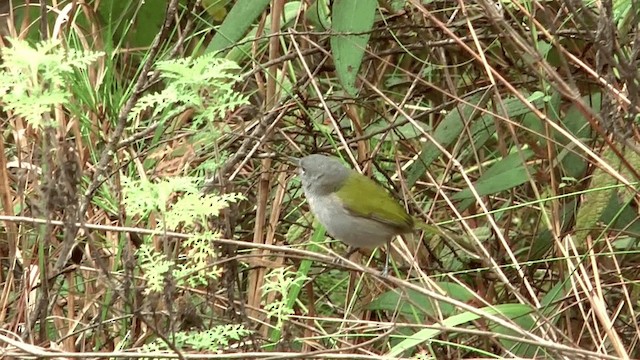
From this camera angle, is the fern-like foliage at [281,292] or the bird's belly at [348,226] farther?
the bird's belly at [348,226]

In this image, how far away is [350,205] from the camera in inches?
117

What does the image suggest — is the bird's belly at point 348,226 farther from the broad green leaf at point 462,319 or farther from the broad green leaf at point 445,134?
the broad green leaf at point 462,319

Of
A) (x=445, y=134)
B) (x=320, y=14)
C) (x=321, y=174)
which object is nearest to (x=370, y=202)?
(x=321, y=174)

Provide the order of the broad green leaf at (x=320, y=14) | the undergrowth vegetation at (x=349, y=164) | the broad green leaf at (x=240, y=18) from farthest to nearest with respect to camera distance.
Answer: the broad green leaf at (x=320, y=14)
the broad green leaf at (x=240, y=18)
the undergrowth vegetation at (x=349, y=164)

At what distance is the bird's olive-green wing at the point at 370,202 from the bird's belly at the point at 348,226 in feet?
0.08

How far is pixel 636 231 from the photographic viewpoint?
274 cm

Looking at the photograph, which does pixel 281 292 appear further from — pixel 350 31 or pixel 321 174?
pixel 321 174

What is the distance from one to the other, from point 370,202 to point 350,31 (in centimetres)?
64

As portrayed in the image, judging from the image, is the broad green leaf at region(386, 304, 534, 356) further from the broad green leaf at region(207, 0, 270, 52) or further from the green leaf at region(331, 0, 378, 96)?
the broad green leaf at region(207, 0, 270, 52)

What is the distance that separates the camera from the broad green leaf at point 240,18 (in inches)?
104

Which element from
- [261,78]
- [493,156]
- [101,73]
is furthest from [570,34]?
[101,73]

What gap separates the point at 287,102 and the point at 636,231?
111 cm

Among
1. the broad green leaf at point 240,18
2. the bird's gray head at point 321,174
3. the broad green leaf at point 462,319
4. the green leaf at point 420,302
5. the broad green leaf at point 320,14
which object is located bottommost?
the green leaf at point 420,302

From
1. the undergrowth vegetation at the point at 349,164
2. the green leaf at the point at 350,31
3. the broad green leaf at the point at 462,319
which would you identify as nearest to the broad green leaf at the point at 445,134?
the undergrowth vegetation at the point at 349,164
